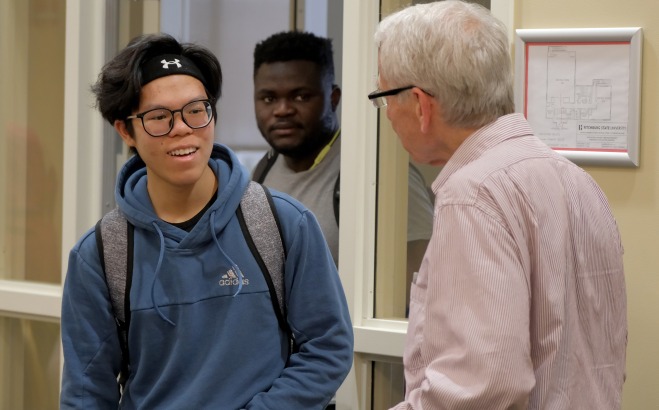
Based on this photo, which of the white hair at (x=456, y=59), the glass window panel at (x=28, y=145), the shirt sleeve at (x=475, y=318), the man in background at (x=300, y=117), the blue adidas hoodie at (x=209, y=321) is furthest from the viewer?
the glass window panel at (x=28, y=145)

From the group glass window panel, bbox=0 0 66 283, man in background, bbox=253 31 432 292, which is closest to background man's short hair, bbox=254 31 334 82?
man in background, bbox=253 31 432 292

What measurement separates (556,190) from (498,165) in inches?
3.6

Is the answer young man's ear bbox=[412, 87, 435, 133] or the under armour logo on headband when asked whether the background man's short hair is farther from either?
young man's ear bbox=[412, 87, 435, 133]

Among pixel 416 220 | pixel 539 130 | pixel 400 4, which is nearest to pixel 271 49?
pixel 400 4

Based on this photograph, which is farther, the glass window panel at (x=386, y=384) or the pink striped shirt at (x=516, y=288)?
the glass window panel at (x=386, y=384)

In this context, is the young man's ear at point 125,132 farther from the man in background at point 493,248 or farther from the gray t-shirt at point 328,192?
the gray t-shirt at point 328,192

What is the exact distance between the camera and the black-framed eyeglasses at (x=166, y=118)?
5.88 ft

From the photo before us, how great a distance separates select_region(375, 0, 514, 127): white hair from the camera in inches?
53.2

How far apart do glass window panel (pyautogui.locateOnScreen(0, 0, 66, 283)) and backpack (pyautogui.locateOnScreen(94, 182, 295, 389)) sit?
1.47 m

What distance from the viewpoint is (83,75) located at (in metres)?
2.99

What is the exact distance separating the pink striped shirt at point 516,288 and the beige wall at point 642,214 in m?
0.73

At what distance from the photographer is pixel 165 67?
5.94 ft

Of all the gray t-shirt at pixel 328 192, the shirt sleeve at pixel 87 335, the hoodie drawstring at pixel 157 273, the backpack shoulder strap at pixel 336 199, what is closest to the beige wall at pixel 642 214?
the gray t-shirt at pixel 328 192

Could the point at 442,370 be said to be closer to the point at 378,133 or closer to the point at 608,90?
the point at 608,90
